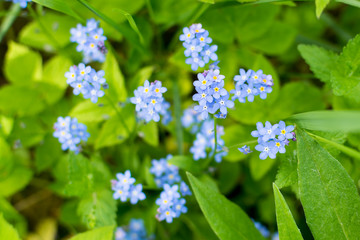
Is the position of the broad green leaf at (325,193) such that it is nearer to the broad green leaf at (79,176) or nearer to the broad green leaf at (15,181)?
the broad green leaf at (79,176)

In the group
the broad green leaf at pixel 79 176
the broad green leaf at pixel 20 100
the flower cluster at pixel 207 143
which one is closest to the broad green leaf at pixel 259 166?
the flower cluster at pixel 207 143

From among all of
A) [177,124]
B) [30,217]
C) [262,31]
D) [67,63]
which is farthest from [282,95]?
[30,217]

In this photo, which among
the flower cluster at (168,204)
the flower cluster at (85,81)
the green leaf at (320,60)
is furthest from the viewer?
→ the green leaf at (320,60)

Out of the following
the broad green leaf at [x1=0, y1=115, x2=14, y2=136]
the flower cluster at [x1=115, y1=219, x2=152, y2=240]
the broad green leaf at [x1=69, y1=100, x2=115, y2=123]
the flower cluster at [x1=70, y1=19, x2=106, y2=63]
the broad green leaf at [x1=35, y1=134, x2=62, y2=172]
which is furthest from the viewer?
Answer: the broad green leaf at [x1=35, y1=134, x2=62, y2=172]

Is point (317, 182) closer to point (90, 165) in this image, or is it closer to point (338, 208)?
point (338, 208)

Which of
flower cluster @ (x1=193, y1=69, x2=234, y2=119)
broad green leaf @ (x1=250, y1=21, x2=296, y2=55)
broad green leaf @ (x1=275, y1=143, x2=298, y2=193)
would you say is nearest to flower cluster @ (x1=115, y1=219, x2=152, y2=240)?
broad green leaf @ (x1=275, y1=143, x2=298, y2=193)

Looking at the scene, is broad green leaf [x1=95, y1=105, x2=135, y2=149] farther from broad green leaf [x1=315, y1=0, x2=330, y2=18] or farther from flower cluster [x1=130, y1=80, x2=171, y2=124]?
broad green leaf [x1=315, y1=0, x2=330, y2=18]
